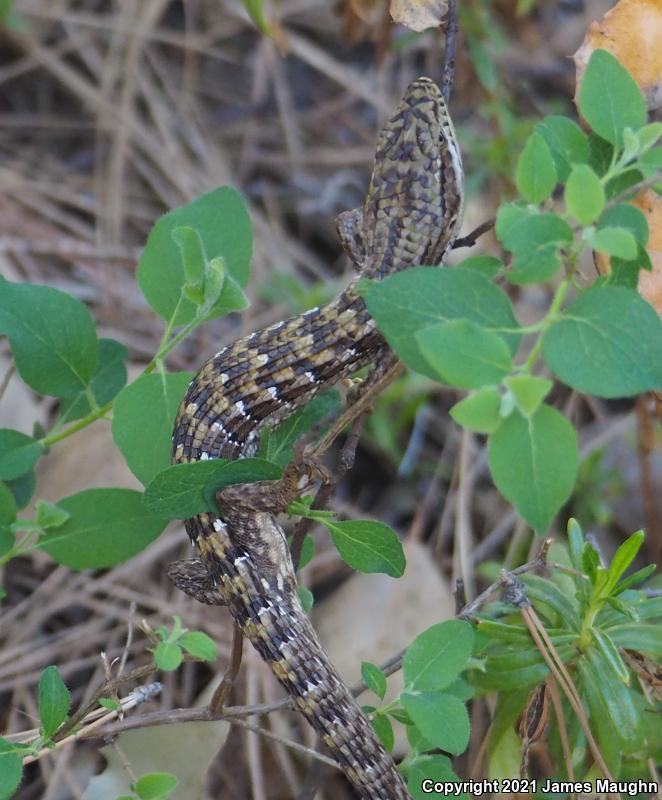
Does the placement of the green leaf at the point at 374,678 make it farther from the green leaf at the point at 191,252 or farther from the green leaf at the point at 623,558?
the green leaf at the point at 191,252

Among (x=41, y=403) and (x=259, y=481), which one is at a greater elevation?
(x=41, y=403)

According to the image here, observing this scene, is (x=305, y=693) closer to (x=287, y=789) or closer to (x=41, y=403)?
(x=287, y=789)

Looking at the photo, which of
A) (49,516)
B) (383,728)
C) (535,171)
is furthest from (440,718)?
(535,171)

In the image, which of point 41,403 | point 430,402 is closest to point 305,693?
point 41,403

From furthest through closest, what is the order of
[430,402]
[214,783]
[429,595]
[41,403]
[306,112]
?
[306,112] < [430,402] < [41,403] < [429,595] < [214,783]

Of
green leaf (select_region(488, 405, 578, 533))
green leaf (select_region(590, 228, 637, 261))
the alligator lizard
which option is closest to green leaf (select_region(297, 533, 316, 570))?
the alligator lizard

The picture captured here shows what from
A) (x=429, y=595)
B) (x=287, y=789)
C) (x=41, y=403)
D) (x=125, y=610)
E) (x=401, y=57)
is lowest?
(x=287, y=789)

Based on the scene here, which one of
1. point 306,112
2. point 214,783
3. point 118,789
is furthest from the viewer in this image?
point 306,112
